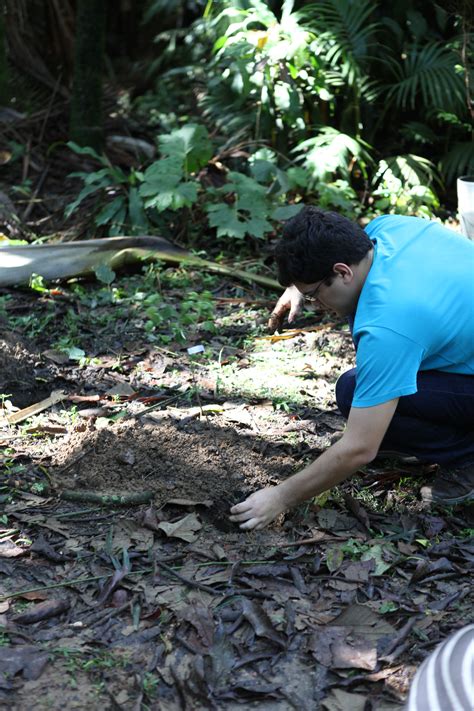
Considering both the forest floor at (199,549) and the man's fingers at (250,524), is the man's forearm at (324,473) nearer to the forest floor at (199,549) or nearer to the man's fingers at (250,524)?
the man's fingers at (250,524)

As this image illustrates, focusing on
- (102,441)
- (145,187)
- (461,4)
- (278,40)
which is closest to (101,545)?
(102,441)

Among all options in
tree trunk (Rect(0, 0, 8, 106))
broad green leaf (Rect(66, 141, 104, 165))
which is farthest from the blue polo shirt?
tree trunk (Rect(0, 0, 8, 106))

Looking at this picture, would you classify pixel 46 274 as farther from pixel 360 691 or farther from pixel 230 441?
pixel 360 691

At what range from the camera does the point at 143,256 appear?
5.11 m

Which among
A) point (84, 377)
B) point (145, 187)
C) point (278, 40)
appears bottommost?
point (84, 377)

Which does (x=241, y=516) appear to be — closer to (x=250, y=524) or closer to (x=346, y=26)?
(x=250, y=524)

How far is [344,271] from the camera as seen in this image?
263 cm

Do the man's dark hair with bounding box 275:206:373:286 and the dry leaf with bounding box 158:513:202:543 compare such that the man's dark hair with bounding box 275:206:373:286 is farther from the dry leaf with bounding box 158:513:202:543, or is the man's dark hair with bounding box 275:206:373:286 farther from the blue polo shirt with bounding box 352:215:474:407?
the dry leaf with bounding box 158:513:202:543

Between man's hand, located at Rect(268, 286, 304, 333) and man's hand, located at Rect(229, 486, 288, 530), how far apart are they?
0.98 meters

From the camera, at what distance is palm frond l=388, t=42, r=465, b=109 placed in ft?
19.7

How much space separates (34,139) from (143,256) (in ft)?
6.87

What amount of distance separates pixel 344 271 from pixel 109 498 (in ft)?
4.01

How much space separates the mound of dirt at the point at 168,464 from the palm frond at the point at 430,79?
3.70 meters

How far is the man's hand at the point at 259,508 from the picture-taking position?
9.27 ft
